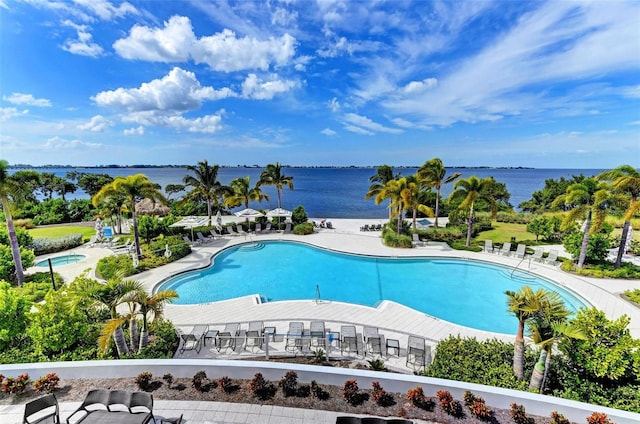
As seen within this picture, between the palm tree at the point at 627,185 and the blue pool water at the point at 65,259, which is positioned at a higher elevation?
the palm tree at the point at 627,185

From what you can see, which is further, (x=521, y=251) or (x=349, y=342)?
(x=521, y=251)

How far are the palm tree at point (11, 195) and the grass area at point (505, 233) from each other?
81.9 ft

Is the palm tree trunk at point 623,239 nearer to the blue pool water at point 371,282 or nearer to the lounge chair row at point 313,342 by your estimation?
the blue pool water at point 371,282

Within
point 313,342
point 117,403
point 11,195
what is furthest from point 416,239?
point 11,195

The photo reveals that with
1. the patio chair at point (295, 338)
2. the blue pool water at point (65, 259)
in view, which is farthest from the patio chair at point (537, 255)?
the blue pool water at point (65, 259)

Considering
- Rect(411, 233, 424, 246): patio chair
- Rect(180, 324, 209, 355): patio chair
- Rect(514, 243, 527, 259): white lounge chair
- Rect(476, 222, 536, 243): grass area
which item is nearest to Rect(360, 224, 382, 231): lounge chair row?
Rect(411, 233, 424, 246): patio chair

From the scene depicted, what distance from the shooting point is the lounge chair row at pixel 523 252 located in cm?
1541

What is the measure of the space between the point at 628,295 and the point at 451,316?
7124 mm

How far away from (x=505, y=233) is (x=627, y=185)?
32.1 feet

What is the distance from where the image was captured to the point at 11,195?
11367mm

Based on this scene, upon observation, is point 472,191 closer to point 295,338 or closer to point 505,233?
point 505,233

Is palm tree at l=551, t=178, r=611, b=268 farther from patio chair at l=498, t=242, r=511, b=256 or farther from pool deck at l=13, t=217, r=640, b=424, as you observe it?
patio chair at l=498, t=242, r=511, b=256

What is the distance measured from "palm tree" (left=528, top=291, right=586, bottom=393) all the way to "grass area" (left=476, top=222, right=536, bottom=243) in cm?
1545

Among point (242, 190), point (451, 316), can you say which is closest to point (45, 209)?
point (242, 190)
